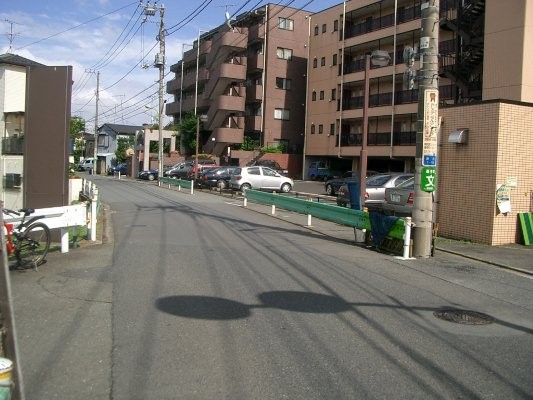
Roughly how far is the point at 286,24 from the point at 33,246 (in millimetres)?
51042

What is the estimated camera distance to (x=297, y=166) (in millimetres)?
55094

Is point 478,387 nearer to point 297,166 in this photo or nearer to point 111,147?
point 297,166

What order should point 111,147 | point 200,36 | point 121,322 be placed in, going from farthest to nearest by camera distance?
point 111,147, point 200,36, point 121,322

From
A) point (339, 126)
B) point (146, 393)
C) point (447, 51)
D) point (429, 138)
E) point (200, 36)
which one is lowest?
point (146, 393)

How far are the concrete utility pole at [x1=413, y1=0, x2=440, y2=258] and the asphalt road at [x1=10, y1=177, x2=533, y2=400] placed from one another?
75 centimetres

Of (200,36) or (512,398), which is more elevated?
(200,36)

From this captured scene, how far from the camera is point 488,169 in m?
13.3

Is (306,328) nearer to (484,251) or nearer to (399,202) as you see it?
(484,251)

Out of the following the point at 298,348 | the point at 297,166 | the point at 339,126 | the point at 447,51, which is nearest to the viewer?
the point at 298,348

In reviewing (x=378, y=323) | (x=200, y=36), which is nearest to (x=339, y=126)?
(x=200, y=36)

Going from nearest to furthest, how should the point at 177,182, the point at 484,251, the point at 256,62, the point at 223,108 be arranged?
the point at 484,251 < the point at 177,182 < the point at 256,62 < the point at 223,108

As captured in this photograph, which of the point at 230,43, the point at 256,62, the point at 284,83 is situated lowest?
the point at 284,83

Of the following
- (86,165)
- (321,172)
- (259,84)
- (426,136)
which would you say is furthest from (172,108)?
(426,136)

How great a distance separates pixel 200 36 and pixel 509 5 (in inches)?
1777
